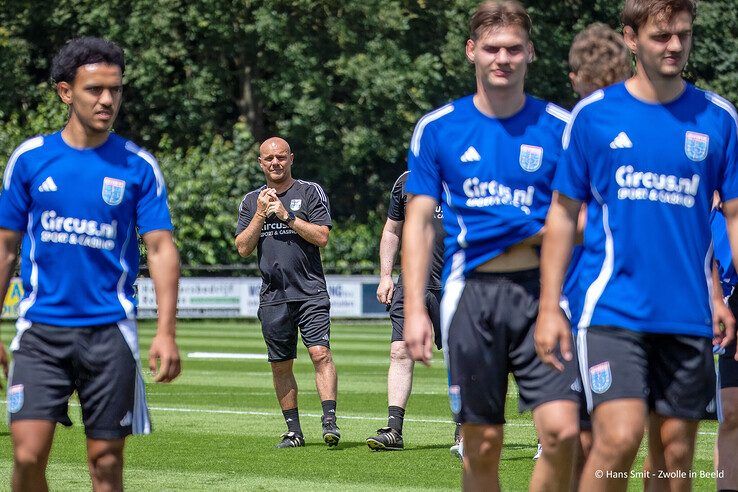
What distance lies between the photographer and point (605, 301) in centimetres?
561

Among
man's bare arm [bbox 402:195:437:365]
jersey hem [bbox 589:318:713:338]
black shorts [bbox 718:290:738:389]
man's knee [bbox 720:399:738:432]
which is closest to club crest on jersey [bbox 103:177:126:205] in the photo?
man's bare arm [bbox 402:195:437:365]

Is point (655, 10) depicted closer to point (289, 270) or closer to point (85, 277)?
point (85, 277)

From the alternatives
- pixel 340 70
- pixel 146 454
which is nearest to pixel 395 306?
pixel 146 454

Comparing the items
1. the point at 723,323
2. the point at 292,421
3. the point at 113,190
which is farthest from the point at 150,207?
the point at 292,421

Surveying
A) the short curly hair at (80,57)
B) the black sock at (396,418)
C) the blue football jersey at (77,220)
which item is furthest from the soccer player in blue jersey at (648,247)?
the black sock at (396,418)

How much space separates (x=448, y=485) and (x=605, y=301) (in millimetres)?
3477

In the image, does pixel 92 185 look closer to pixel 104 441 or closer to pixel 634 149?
pixel 104 441

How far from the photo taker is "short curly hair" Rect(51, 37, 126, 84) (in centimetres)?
608

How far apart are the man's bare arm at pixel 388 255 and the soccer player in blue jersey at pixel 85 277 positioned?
5095 millimetres

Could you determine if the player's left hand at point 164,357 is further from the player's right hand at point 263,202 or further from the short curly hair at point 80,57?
the player's right hand at point 263,202

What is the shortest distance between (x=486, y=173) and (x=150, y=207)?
1.39 meters

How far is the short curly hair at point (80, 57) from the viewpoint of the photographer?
6.08m

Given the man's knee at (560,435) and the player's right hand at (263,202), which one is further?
the player's right hand at (263,202)

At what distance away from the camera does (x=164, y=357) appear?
585cm
